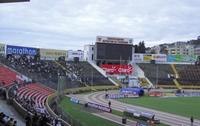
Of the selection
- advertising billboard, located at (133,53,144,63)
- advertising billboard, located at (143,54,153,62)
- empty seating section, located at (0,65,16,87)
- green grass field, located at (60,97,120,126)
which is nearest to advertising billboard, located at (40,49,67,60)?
advertising billboard, located at (133,53,144,63)

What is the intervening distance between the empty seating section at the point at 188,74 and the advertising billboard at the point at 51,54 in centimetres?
2793

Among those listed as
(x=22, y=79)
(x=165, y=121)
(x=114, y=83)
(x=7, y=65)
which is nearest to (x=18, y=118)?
(x=165, y=121)

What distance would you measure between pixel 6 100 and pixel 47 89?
1279 inches

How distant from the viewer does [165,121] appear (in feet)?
136

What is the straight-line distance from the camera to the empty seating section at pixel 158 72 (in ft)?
331

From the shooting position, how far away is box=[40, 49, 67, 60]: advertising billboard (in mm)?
95681

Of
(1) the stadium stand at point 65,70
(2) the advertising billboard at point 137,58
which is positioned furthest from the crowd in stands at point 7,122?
(2) the advertising billboard at point 137,58

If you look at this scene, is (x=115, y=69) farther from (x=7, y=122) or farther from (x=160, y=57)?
(x=7, y=122)

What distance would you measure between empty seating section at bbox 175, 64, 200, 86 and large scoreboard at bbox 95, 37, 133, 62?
1484 centimetres

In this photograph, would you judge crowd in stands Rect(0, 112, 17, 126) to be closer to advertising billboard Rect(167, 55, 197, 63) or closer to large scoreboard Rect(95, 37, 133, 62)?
large scoreboard Rect(95, 37, 133, 62)

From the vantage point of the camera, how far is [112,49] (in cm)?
9781

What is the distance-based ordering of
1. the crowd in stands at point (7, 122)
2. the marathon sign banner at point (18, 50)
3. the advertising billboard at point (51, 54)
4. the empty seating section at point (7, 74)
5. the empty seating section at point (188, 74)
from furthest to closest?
1. the empty seating section at point (188, 74)
2. the advertising billboard at point (51, 54)
3. the marathon sign banner at point (18, 50)
4. the empty seating section at point (7, 74)
5. the crowd in stands at point (7, 122)

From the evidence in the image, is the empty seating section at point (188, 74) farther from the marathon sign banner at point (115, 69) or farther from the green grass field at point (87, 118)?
the green grass field at point (87, 118)

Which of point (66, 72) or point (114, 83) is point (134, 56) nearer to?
point (114, 83)
